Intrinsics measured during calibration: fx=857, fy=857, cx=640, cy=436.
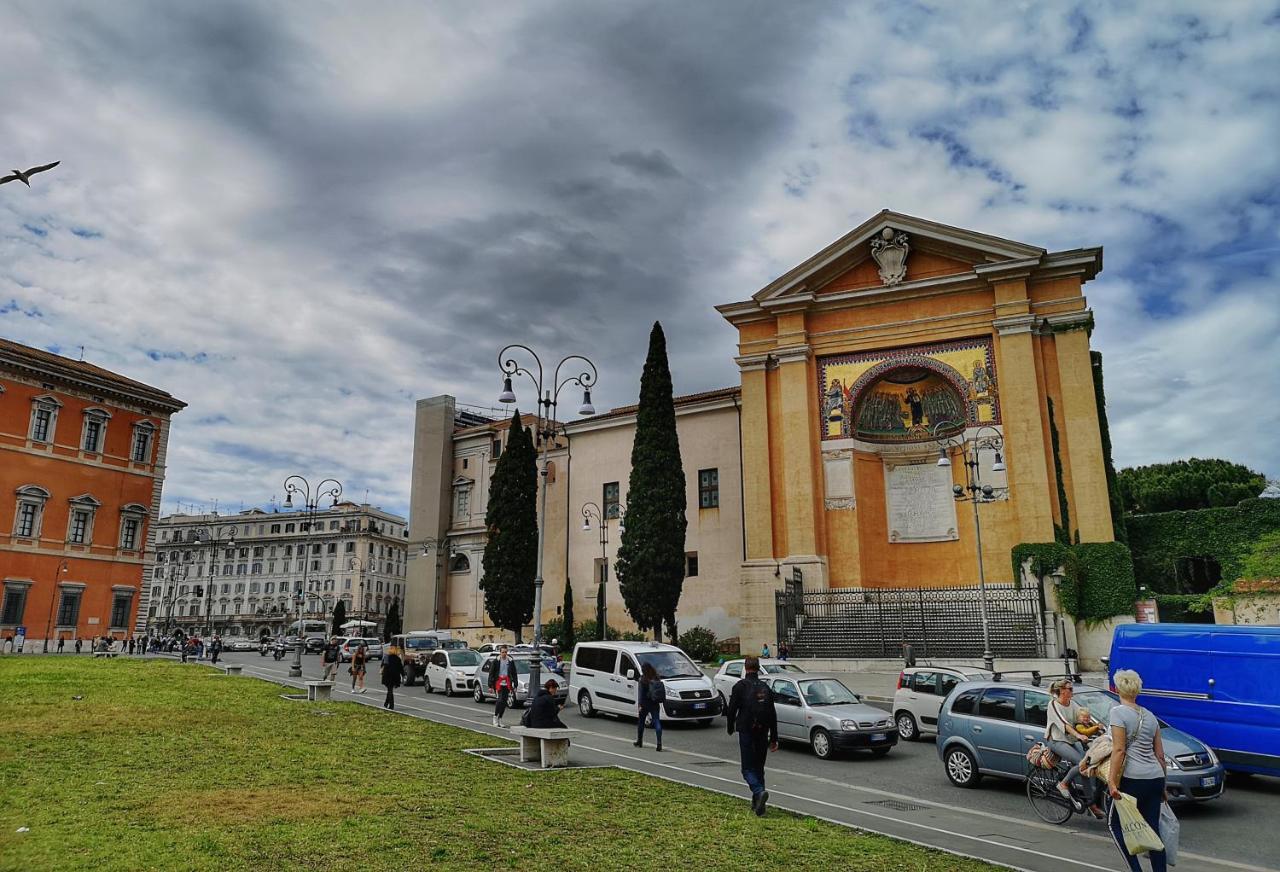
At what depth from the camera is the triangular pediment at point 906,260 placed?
34.6 meters

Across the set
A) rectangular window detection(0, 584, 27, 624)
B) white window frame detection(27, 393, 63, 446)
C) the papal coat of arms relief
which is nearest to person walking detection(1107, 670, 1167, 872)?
the papal coat of arms relief

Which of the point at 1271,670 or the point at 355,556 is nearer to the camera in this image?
the point at 1271,670

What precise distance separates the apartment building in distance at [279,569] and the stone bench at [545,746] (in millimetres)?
88912

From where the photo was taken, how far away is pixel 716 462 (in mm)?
43781

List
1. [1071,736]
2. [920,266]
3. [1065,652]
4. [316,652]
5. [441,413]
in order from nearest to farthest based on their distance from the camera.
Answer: [1071,736] → [1065,652] → [920,266] → [316,652] → [441,413]

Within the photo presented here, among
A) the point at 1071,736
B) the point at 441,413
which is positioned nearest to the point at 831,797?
the point at 1071,736

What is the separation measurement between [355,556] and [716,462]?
6837cm

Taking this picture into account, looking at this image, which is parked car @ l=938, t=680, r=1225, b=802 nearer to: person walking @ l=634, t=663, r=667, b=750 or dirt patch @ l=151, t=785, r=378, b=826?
person walking @ l=634, t=663, r=667, b=750

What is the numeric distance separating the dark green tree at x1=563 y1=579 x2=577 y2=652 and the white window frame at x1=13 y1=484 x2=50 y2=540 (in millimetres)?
26820

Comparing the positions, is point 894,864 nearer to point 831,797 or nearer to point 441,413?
point 831,797

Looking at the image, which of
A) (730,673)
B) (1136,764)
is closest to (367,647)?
(730,673)

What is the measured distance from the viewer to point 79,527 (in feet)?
152

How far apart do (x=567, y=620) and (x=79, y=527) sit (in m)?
26.9

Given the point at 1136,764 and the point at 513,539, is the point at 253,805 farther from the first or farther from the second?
the point at 513,539
